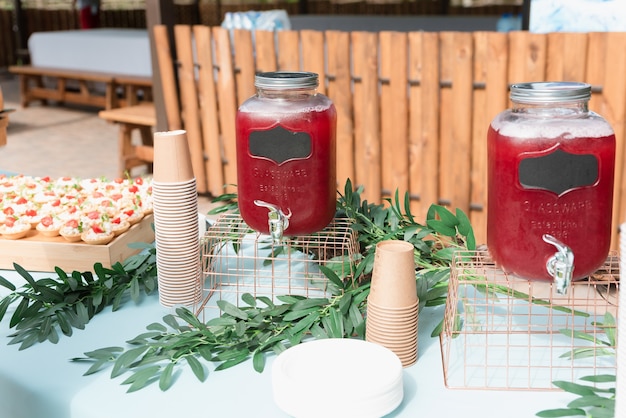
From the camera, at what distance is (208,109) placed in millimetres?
4777

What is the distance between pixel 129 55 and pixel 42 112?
1.73 m

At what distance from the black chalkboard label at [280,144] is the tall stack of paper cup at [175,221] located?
0.57 feet

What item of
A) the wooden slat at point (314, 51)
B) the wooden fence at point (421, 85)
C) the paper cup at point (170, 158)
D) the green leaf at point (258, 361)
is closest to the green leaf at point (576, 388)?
the green leaf at point (258, 361)

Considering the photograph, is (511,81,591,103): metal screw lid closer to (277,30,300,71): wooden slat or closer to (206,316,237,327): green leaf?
(206,316,237,327): green leaf

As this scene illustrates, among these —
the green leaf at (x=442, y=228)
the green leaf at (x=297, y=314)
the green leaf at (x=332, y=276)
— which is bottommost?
the green leaf at (x=297, y=314)

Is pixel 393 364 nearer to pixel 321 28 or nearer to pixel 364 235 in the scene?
pixel 364 235

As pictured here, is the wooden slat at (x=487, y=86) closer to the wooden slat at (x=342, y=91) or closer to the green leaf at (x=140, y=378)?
the wooden slat at (x=342, y=91)

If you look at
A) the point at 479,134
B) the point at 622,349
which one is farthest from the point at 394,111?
the point at 622,349

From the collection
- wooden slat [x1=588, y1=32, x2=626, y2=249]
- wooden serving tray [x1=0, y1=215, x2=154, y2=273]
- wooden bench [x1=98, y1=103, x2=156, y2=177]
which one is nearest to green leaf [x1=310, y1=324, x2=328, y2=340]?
wooden serving tray [x1=0, y1=215, x2=154, y2=273]

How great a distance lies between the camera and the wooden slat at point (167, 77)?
4836 millimetres

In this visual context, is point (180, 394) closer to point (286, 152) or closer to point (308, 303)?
point (308, 303)

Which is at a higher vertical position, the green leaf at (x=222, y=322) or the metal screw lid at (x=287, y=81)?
the metal screw lid at (x=287, y=81)

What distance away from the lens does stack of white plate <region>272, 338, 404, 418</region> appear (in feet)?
3.41

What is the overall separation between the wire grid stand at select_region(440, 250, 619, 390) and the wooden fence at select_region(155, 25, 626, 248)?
7.71ft
